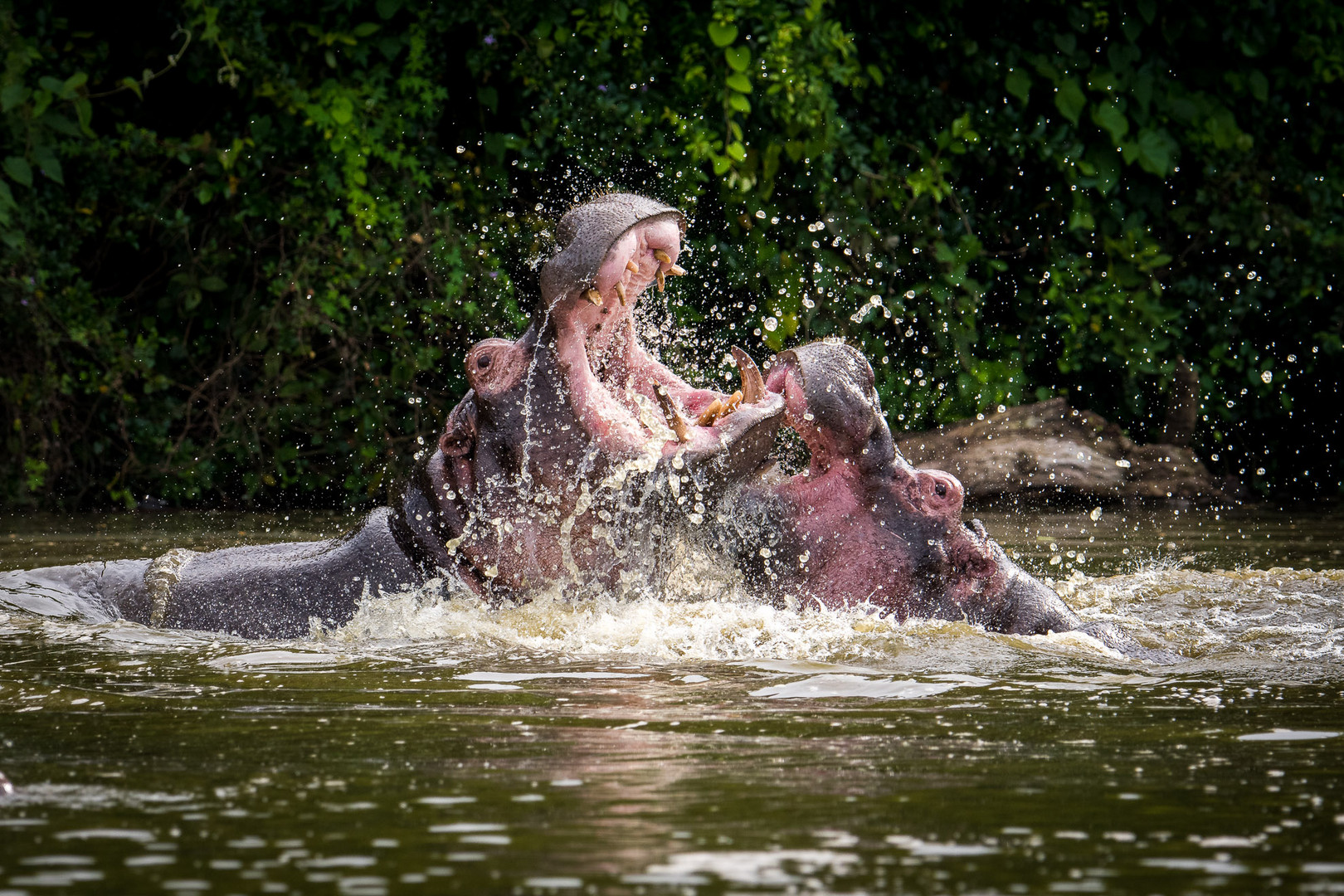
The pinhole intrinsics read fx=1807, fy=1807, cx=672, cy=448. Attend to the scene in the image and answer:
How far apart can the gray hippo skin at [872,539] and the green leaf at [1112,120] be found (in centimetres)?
567

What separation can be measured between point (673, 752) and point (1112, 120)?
6.99 m

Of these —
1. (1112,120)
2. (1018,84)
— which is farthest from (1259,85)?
(1018,84)

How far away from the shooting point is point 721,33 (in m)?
8.10

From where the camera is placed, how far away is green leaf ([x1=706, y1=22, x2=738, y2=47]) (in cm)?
809

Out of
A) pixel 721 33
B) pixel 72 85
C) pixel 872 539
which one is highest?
pixel 721 33

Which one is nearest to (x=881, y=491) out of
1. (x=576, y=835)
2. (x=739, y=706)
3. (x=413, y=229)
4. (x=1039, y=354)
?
(x=739, y=706)

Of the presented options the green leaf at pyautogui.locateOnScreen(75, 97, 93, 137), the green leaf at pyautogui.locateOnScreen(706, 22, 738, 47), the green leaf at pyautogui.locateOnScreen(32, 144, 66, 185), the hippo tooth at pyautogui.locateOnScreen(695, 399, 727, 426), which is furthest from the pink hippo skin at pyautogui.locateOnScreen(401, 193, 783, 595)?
the green leaf at pyautogui.locateOnScreen(75, 97, 93, 137)

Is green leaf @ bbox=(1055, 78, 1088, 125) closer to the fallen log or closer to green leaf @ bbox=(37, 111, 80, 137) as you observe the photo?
the fallen log

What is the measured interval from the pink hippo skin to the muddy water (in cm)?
13

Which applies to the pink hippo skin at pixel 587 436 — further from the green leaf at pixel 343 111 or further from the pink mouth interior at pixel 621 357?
the green leaf at pixel 343 111

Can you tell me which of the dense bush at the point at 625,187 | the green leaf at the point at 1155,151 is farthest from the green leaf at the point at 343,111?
the green leaf at the point at 1155,151

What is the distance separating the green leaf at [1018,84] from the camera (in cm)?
893

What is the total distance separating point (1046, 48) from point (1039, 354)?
5.08ft

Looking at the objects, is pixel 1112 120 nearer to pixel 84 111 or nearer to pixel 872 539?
pixel 84 111
